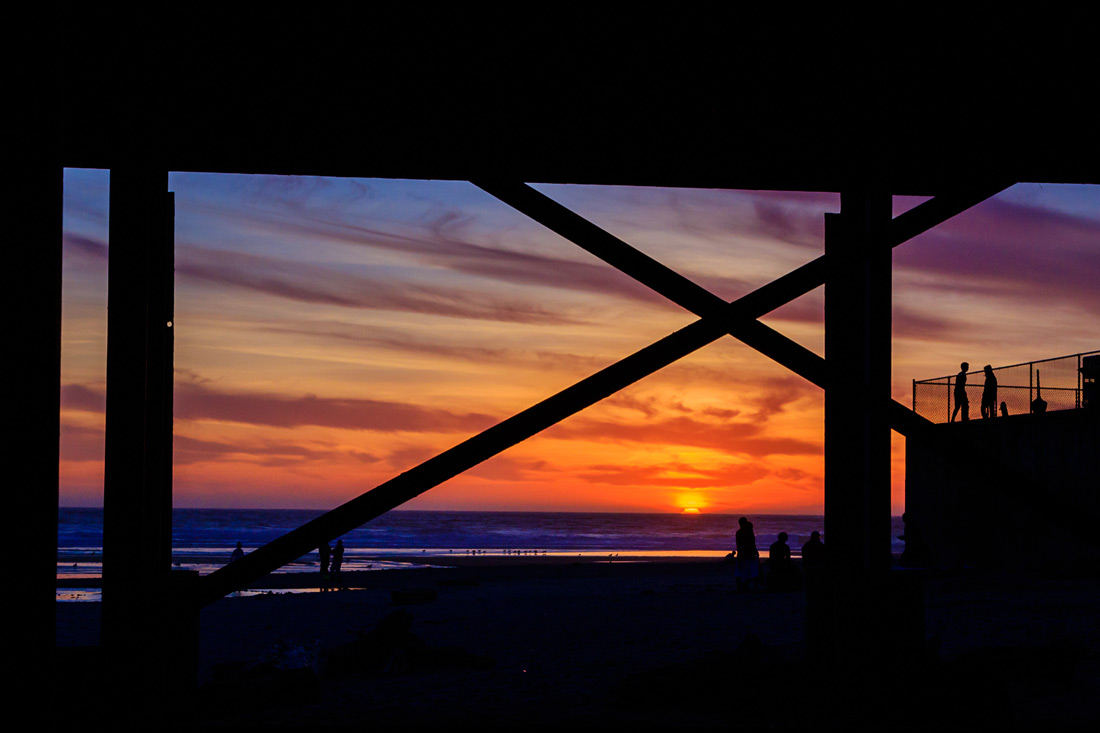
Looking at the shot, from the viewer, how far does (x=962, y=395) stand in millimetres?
27625

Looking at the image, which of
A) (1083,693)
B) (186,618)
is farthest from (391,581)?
(186,618)

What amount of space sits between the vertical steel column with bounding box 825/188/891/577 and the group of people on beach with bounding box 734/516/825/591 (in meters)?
11.4

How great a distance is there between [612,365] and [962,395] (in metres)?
25.8

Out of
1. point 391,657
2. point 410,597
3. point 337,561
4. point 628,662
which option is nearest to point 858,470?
point 628,662

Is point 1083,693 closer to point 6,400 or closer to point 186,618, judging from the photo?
point 186,618

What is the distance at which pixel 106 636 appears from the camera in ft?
14.1

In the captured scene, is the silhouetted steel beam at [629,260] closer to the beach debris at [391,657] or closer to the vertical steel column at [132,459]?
the vertical steel column at [132,459]

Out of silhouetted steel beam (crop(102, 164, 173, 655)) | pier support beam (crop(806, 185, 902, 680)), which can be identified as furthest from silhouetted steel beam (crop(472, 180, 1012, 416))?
silhouetted steel beam (crop(102, 164, 173, 655))

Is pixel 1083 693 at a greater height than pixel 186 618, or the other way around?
pixel 186 618

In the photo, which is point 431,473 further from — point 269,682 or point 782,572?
point 782,572

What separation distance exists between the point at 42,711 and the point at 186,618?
1491 mm

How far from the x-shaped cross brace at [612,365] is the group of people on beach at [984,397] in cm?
2344

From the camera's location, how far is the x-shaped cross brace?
13.8 feet

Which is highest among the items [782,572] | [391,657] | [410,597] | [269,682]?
[269,682]
